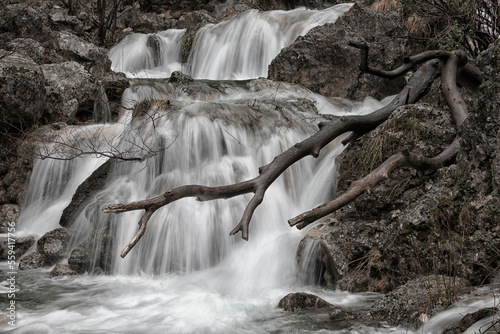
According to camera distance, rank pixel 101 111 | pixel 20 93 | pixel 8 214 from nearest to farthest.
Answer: pixel 8 214
pixel 20 93
pixel 101 111

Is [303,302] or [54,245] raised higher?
[54,245]

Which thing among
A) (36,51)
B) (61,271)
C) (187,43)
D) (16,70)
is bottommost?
(61,271)

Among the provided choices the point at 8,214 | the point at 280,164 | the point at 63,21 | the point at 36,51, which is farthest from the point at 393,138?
the point at 63,21

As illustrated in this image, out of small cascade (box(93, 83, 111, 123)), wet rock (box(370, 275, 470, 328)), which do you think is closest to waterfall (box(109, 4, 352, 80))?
small cascade (box(93, 83, 111, 123))

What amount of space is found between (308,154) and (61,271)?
3421 millimetres

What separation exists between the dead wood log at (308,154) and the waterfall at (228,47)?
6941 millimetres

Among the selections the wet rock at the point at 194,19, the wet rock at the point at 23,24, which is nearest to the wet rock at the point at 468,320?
the wet rock at the point at 23,24

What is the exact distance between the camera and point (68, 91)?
906 centimetres

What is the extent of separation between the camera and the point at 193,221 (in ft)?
20.0

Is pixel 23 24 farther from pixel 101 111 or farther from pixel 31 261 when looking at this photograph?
pixel 31 261

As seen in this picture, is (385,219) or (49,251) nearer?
(385,219)

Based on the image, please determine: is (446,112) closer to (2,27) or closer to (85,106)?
(85,106)

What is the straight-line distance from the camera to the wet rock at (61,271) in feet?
19.0

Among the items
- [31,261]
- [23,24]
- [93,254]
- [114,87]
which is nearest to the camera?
[93,254]
